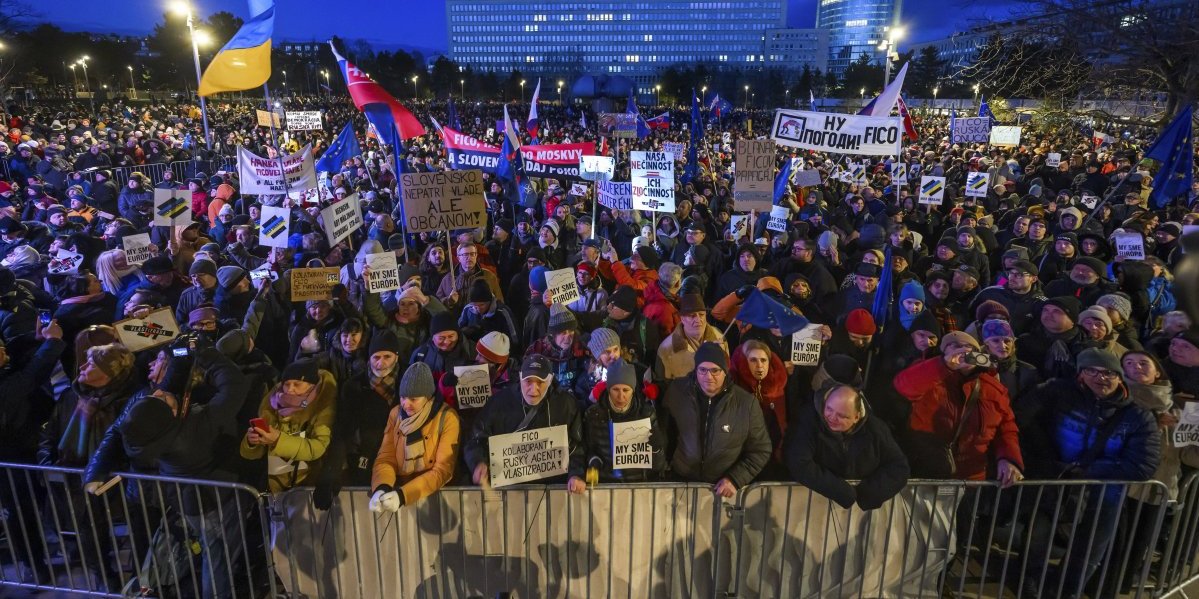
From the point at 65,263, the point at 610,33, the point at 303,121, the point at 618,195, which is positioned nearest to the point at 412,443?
the point at 65,263

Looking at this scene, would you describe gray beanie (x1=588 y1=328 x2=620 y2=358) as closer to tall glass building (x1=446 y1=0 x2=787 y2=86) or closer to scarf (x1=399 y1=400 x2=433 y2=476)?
scarf (x1=399 y1=400 x2=433 y2=476)

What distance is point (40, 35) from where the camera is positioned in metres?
56.2

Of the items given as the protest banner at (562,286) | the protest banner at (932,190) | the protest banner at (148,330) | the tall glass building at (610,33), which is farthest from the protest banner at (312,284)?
the tall glass building at (610,33)

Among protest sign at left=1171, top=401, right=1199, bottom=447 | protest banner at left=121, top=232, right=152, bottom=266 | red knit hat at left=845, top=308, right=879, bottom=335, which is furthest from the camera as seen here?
protest banner at left=121, top=232, right=152, bottom=266

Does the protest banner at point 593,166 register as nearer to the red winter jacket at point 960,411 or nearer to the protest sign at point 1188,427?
the red winter jacket at point 960,411

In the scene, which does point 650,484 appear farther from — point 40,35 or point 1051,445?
point 40,35

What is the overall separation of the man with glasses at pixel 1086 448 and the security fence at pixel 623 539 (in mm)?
20

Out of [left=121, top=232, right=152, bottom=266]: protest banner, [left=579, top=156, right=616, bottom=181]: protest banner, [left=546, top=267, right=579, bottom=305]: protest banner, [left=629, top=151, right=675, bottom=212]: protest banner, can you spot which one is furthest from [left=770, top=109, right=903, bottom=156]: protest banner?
[left=121, top=232, right=152, bottom=266]: protest banner

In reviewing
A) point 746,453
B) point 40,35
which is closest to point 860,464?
point 746,453

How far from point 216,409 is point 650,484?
262 cm

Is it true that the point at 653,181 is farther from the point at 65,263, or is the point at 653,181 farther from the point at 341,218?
the point at 65,263

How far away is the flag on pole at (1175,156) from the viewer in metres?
9.03

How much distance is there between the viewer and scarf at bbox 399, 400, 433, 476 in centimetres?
372

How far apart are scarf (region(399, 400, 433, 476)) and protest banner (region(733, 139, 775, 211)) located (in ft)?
17.4
